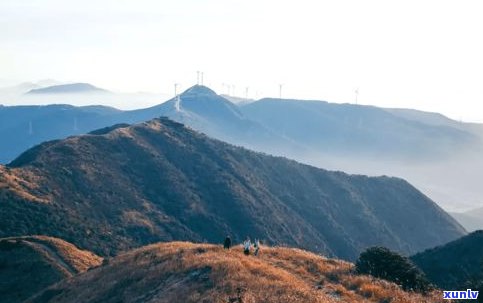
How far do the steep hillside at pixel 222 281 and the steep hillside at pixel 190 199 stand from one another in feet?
161

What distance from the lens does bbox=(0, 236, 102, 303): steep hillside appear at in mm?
61750

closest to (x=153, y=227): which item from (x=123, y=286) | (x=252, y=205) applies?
(x=252, y=205)

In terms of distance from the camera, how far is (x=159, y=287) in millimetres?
36750

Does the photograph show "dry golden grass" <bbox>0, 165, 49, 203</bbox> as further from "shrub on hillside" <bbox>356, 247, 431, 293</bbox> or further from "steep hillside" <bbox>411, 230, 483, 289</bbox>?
"shrub on hillside" <bbox>356, 247, 431, 293</bbox>

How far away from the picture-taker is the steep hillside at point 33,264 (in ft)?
203

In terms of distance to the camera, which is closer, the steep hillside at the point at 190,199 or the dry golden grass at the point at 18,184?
the dry golden grass at the point at 18,184

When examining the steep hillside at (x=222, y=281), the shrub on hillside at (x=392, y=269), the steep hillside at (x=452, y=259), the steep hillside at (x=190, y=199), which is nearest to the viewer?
the steep hillside at (x=222, y=281)

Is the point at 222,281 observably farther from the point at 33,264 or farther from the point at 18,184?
the point at 18,184

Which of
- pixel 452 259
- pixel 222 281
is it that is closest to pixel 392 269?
pixel 222 281

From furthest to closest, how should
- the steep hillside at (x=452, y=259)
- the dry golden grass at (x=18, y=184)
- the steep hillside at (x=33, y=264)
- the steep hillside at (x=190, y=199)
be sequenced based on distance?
the steep hillside at (x=190, y=199)
the dry golden grass at (x=18, y=184)
the steep hillside at (x=452, y=259)
the steep hillside at (x=33, y=264)

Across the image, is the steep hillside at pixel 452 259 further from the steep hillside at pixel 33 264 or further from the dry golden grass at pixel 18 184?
the dry golden grass at pixel 18 184

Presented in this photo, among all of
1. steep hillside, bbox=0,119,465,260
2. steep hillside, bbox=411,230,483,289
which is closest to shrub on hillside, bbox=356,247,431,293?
steep hillside, bbox=411,230,483,289

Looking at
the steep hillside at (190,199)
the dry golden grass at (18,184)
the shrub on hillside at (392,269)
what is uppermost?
the shrub on hillside at (392,269)

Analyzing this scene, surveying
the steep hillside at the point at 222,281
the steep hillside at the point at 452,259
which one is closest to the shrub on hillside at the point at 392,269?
Result: the steep hillside at the point at 222,281
